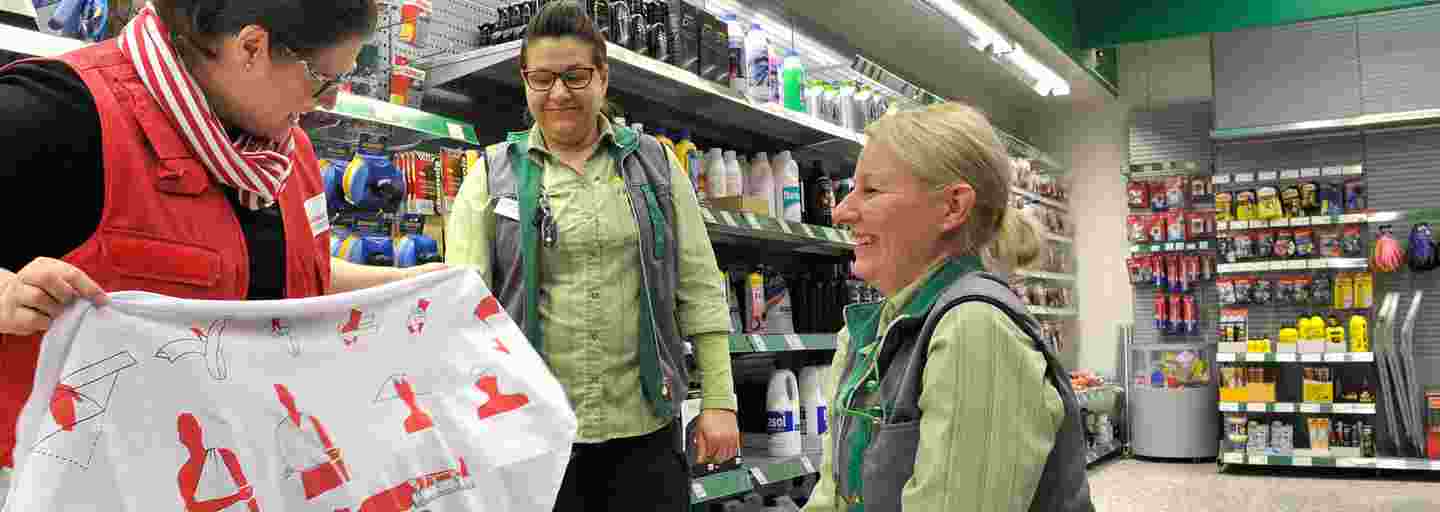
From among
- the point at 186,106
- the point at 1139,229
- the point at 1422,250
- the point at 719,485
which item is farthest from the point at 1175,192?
the point at 186,106

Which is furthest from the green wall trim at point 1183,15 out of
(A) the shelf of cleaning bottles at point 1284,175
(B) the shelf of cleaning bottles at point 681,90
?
(B) the shelf of cleaning bottles at point 681,90

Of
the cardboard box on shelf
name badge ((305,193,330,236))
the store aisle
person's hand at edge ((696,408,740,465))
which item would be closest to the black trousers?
person's hand at edge ((696,408,740,465))

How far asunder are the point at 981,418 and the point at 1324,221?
7.86 meters

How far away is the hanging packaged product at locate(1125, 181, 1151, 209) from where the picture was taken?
9.36 metres

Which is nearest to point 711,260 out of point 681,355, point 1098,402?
point 681,355

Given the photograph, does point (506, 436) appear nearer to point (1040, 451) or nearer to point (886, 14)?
point (1040, 451)

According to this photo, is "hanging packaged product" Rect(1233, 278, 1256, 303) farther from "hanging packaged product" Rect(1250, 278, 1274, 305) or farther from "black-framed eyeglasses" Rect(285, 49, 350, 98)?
"black-framed eyeglasses" Rect(285, 49, 350, 98)

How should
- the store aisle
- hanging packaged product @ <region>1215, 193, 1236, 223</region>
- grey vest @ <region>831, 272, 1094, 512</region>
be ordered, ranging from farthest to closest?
hanging packaged product @ <region>1215, 193, 1236, 223</region> < the store aisle < grey vest @ <region>831, 272, 1094, 512</region>

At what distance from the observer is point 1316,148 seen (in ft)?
27.9

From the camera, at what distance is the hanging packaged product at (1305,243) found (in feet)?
26.6

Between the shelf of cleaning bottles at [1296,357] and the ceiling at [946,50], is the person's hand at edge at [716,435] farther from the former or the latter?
the shelf of cleaning bottles at [1296,357]

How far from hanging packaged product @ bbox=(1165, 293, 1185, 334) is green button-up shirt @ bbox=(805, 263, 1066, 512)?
844 centimetres

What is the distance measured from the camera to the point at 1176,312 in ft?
29.9

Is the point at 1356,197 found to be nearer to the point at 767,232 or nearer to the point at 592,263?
the point at 767,232
